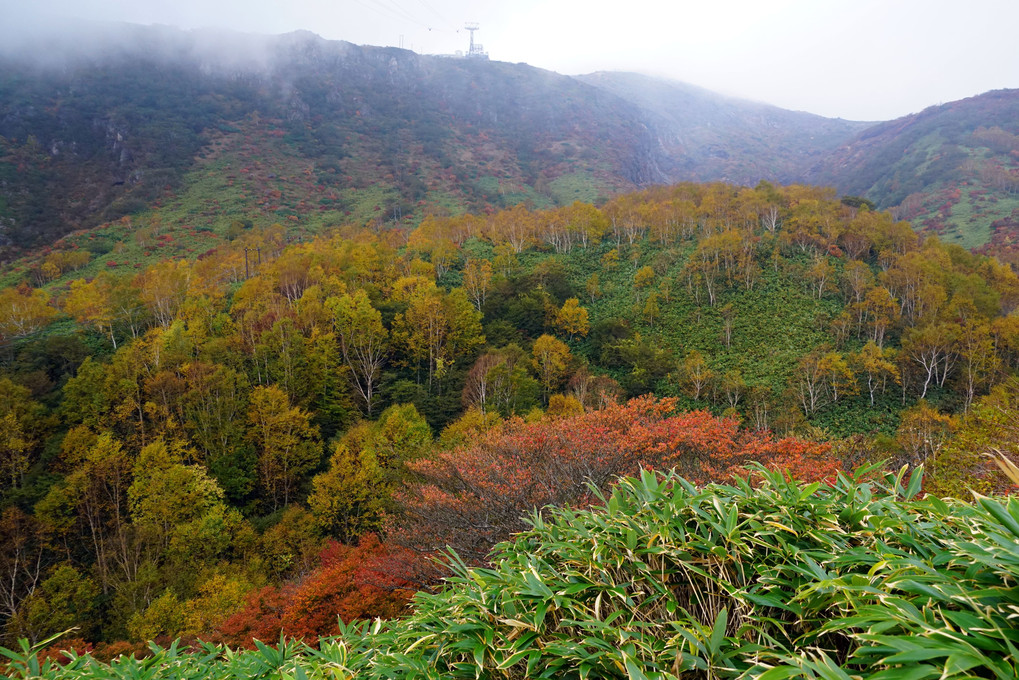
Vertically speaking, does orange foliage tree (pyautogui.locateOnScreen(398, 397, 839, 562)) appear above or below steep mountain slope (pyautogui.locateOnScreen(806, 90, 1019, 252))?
below

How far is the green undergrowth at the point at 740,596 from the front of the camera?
1.05 metres

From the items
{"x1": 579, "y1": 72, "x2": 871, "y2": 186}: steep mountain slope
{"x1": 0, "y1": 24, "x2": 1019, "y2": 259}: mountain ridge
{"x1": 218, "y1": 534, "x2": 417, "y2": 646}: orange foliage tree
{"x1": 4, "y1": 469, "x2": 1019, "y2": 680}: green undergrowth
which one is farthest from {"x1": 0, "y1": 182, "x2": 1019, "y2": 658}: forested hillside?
{"x1": 579, "y1": 72, "x2": 871, "y2": 186}: steep mountain slope

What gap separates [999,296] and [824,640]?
158 ft

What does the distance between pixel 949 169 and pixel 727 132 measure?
284ft

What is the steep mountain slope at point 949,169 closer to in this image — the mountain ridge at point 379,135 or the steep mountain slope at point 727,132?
the mountain ridge at point 379,135

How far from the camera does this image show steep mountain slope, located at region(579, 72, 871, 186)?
410 ft

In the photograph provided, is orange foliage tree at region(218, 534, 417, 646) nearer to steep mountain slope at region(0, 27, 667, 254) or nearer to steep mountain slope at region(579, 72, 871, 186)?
steep mountain slope at region(0, 27, 667, 254)

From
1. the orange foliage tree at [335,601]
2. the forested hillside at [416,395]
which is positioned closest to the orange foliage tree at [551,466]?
the forested hillside at [416,395]

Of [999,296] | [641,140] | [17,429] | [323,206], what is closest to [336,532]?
[17,429]

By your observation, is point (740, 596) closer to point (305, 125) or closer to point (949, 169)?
point (949, 169)

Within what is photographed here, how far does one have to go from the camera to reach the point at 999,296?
33.2 metres

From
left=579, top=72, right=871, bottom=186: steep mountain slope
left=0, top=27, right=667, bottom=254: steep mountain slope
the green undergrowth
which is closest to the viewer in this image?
the green undergrowth

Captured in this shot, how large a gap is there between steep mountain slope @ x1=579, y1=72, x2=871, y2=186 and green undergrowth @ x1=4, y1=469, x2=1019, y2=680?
426 ft

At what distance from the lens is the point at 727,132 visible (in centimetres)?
15062
